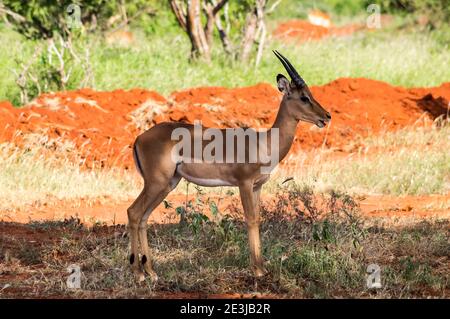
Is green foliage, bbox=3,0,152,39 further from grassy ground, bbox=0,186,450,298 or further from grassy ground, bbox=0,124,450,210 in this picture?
grassy ground, bbox=0,186,450,298

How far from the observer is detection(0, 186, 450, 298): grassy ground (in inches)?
255

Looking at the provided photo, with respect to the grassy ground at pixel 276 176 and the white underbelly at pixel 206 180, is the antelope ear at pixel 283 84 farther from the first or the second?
the grassy ground at pixel 276 176

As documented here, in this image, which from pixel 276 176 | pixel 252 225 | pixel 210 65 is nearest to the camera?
pixel 252 225

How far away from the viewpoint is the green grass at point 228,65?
1684cm

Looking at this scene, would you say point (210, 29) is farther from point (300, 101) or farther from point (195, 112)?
point (300, 101)

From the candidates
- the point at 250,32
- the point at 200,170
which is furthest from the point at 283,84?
the point at 250,32

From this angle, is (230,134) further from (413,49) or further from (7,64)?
(413,49)

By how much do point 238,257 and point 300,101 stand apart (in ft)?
4.23

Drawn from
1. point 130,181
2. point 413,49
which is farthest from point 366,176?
point 413,49

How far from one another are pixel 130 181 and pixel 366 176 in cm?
281

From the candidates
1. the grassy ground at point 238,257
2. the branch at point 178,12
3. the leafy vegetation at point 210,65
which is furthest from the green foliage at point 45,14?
the grassy ground at point 238,257

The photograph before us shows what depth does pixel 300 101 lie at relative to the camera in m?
6.82

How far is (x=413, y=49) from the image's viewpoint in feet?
69.3

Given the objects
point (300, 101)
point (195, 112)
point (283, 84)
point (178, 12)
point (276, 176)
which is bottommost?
point (276, 176)
